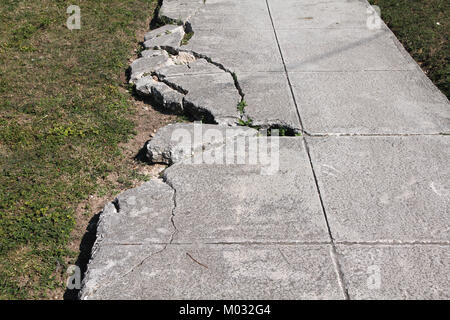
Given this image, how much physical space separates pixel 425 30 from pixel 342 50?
1169mm

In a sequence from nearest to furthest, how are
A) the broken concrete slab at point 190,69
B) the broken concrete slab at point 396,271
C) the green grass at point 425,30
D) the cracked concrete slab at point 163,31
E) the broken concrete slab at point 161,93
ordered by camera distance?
the broken concrete slab at point 396,271 < the broken concrete slab at point 161,93 < the broken concrete slab at point 190,69 < the green grass at point 425,30 < the cracked concrete slab at point 163,31

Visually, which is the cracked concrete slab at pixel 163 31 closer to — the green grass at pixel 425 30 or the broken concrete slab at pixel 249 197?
the broken concrete slab at pixel 249 197

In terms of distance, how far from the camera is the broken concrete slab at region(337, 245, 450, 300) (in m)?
2.41

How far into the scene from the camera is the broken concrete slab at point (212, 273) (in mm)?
2428

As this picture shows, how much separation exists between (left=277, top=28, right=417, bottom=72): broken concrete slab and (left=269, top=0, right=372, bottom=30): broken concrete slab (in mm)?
198

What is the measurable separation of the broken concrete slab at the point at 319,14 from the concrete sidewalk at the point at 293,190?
640 mm

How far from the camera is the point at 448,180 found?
10.4 feet

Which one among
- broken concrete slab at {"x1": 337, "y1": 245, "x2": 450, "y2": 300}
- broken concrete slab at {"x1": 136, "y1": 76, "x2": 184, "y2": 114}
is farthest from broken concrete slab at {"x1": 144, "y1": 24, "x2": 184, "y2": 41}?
broken concrete slab at {"x1": 337, "y1": 245, "x2": 450, "y2": 300}

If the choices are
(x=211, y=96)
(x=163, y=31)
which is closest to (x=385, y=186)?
(x=211, y=96)

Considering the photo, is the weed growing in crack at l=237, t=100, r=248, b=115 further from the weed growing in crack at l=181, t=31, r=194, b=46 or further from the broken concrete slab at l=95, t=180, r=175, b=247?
the weed growing in crack at l=181, t=31, r=194, b=46

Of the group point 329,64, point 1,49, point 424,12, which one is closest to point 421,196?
point 329,64

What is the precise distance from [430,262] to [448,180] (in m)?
0.82

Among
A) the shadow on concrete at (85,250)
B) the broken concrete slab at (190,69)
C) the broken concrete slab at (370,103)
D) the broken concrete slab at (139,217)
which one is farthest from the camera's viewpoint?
the broken concrete slab at (190,69)

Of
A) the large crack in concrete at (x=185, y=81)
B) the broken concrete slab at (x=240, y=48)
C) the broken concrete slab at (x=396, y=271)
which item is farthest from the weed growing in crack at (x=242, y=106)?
the broken concrete slab at (x=396, y=271)
